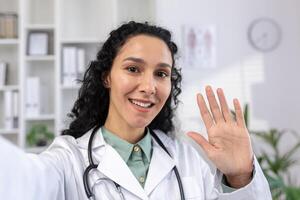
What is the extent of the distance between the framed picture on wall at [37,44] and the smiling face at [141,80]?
A: 1.87m

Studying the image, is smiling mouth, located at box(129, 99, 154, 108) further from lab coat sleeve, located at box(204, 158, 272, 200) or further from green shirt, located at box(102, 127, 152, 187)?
lab coat sleeve, located at box(204, 158, 272, 200)

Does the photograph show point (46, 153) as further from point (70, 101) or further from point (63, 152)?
point (70, 101)

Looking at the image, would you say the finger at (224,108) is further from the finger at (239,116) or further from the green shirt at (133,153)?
the green shirt at (133,153)

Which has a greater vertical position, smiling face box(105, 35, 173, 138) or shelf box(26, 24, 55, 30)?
shelf box(26, 24, 55, 30)

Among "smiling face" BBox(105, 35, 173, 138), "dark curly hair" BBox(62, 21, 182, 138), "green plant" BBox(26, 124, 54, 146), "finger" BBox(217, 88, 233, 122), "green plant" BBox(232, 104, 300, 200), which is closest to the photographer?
"finger" BBox(217, 88, 233, 122)

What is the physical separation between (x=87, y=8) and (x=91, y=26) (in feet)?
0.55

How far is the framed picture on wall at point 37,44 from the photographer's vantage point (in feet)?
9.14

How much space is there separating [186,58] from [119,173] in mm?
2092

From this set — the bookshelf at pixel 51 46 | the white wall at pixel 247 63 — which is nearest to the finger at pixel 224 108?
the bookshelf at pixel 51 46

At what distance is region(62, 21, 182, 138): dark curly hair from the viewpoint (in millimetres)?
1189

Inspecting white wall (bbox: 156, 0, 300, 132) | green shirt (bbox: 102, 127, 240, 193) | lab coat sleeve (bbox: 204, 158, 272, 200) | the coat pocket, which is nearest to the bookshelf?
white wall (bbox: 156, 0, 300, 132)

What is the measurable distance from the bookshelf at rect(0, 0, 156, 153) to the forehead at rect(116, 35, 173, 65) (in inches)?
59.8

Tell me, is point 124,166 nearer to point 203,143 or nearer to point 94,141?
point 94,141

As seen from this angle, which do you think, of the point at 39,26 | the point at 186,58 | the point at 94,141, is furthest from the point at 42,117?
the point at 94,141
